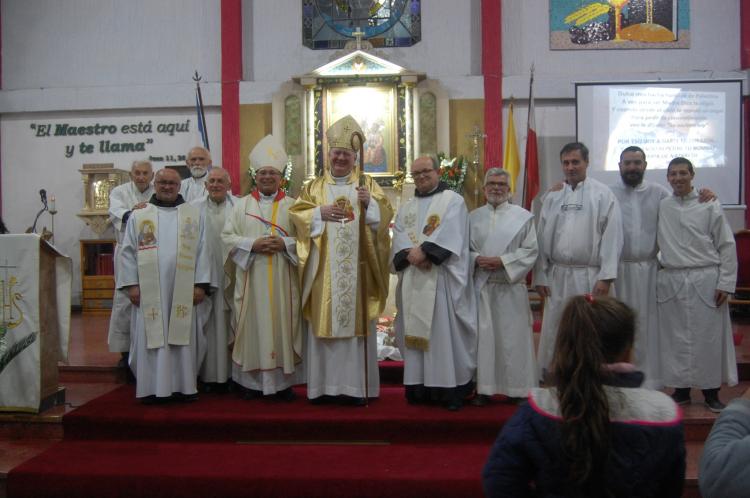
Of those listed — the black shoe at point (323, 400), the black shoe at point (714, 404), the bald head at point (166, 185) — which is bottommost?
the black shoe at point (714, 404)

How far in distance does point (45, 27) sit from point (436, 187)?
8.13m

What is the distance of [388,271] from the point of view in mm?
4871

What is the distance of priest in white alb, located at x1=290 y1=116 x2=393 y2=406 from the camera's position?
15.2 feet

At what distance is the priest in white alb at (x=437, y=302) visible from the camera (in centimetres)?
451

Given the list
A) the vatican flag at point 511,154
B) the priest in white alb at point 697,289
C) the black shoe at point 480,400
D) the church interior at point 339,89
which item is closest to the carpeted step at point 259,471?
the black shoe at point 480,400

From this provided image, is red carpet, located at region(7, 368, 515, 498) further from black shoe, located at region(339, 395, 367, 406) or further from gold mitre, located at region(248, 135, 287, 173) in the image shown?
gold mitre, located at region(248, 135, 287, 173)

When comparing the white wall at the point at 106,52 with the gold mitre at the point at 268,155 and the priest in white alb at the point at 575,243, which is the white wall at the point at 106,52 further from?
the priest in white alb at the point at 575,243

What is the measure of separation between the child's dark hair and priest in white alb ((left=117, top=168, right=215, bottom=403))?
3.57 metres

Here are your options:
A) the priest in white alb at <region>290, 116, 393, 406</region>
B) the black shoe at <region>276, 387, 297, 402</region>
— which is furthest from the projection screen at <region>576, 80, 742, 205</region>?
the black shoe at <region>276, 387, 297, 402</region>

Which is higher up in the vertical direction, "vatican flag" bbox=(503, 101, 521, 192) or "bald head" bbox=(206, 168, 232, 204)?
"vatican flag" bbox=(503, 101, 521, 192)

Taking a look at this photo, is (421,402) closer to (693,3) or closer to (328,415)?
(328,415)

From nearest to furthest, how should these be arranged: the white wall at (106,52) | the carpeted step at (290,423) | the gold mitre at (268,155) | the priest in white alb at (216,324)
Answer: the carpeted step at (290,423)
the gold mitre at (268,155)
the priest in white alb at (216,324)
the white wall at (106,52)

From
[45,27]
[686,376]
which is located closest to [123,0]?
[45,27]

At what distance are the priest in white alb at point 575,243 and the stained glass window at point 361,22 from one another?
5.72 m
